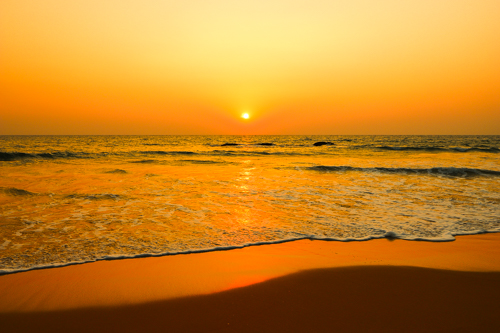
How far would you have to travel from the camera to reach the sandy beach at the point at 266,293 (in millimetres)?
2916

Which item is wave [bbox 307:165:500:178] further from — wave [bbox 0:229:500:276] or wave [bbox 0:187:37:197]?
wave [bbox 0:187:37:197]

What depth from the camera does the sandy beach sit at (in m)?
2.92

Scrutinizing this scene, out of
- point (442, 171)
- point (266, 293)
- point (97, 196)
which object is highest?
point (442, 171)

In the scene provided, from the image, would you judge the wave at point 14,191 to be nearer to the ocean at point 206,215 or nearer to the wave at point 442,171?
the ocean at point 206,215

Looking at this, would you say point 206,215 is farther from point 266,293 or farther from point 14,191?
point 14,191

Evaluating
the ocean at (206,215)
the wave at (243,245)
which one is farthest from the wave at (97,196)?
the wave at (243,245)

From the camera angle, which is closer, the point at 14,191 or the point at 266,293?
the point at 266,293

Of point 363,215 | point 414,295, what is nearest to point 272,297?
point 414,295

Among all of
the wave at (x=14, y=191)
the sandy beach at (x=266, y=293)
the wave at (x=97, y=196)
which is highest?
the wave at (x=14, y=191)

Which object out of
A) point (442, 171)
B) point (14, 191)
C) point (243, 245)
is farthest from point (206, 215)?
point (442, 171)

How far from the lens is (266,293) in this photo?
3490 millimetres

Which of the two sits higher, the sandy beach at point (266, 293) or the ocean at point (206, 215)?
the ocean at point (206, 215)

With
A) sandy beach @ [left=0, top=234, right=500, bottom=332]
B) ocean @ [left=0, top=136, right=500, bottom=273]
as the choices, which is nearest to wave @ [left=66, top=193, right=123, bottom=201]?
ocean @ [left=0, top=136, right=500, bottom=273]

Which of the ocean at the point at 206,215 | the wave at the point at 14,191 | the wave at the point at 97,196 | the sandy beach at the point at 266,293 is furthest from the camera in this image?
the wave at the point at 14,191
